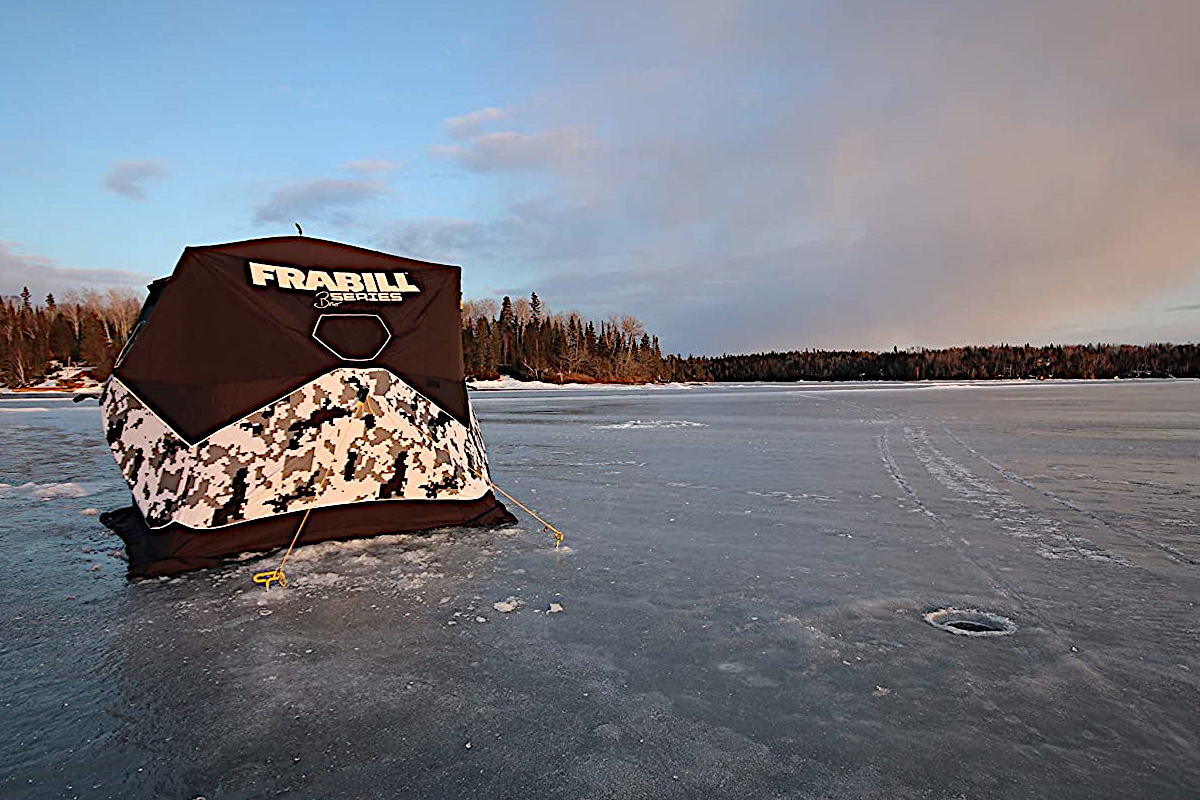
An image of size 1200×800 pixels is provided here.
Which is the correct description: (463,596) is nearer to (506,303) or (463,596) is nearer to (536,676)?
(536,676)

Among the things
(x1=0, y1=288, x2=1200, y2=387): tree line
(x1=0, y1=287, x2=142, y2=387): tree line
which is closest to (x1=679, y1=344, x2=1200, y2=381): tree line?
(x1=0, y1=288, x2=1200, y2=387): tree line

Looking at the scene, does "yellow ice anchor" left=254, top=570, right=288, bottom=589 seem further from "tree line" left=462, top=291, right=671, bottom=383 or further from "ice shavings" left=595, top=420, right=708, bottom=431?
"tree line" left=462, top=291, right=671, bottom=383

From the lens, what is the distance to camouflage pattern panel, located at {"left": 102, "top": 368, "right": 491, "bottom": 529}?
4.42 m

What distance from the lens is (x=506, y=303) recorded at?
343 ft

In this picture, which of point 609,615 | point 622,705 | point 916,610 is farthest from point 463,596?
point 916,610

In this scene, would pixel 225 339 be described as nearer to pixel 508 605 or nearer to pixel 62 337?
pixel 508 605

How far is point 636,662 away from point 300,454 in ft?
10.6

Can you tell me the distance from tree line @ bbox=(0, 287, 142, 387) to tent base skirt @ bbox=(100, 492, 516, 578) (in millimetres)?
64333

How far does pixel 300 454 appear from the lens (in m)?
4.67

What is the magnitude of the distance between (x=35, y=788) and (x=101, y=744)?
0.24 m

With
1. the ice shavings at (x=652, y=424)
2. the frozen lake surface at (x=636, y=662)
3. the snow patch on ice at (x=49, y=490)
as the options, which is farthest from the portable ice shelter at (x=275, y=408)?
the ice shavings at (x=652, y=424)

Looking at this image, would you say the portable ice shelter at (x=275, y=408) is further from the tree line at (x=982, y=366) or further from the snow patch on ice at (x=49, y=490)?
the tree line at (x=982, y=366)

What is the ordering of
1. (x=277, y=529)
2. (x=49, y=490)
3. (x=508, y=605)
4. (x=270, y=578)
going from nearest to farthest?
1. (x=508, y=605)
2. (x=270, y=578)
3. (x=277, y=529)
4. (x=49, y=490)

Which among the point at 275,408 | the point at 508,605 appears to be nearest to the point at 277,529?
the point at 275,408
